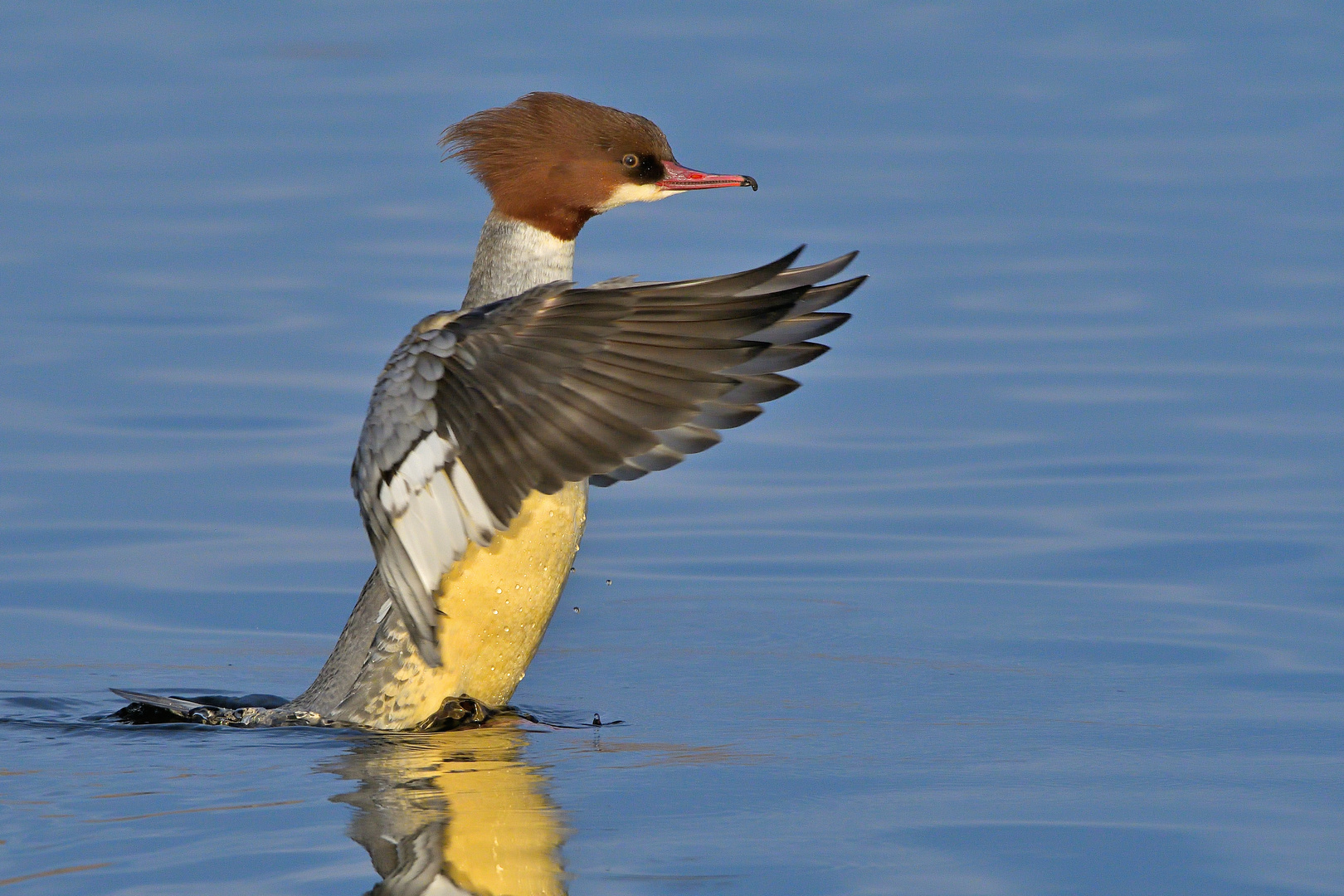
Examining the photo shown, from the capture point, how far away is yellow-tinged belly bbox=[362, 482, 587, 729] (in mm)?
5391

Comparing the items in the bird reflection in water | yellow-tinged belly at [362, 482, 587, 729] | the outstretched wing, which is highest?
the outstretched wing

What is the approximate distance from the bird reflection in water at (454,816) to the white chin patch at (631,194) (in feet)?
5.64

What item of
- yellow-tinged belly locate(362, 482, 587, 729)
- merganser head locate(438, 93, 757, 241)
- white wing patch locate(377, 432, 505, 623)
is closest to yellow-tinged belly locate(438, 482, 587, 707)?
yellow-tinged belly locate(362, 482, 587, 729)

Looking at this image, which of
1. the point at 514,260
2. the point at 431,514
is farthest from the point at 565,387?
the point at 514,260

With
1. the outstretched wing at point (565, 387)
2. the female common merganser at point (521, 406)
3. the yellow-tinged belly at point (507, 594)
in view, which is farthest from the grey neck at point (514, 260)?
the outstretched wing at point (565, 387)

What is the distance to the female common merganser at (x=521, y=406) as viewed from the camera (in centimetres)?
452

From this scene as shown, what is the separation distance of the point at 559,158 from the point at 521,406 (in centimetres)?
155

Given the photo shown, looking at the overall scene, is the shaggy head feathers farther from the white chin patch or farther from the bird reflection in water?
the bird reflection in water

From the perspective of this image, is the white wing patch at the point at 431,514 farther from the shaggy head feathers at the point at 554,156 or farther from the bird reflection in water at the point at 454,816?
the shaggy head feathers at the point at 554,156

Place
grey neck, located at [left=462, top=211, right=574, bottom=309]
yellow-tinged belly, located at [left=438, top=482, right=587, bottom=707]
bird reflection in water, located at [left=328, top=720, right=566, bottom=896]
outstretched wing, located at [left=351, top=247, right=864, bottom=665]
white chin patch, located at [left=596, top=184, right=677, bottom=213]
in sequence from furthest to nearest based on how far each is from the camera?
white chin patch, located at [left=596, top=184, right=677, bottom=213] < grey neck, located at [left=462, top=211, right=574, bottom=309] < yellow-tinged belly, located at [left=438, top=482, right=587, bottom=707] < outstretched wing, located at [left=351, top=247, right=864, bottom=665] < bird reflection in water, located at [left=328, top=720, right=566, bottom=896]

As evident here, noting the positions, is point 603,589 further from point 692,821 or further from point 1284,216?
point 1284,216

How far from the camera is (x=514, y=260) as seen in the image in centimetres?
596

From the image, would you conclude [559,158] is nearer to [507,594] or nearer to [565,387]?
[507,594]

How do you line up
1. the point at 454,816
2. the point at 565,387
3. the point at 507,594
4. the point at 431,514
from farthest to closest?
the point at 507,594, the point at 431,514, the point at 565,387, the point at 454,816
